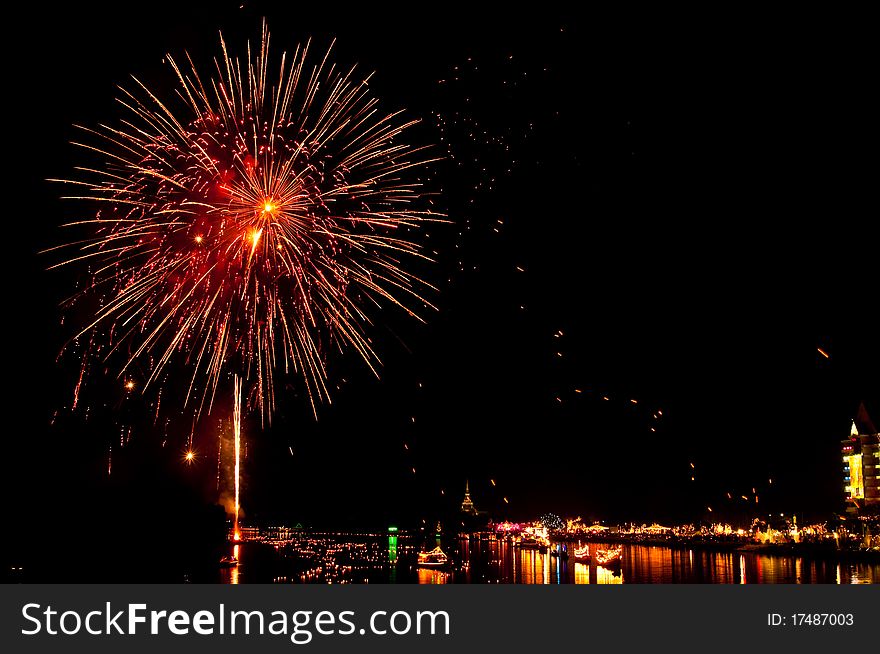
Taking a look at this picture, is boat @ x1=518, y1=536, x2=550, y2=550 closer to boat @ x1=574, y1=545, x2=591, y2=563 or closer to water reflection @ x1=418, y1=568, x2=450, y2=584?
boat @ x1=574, y1=545, x2=591, y2=563

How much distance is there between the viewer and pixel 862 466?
9444 cm

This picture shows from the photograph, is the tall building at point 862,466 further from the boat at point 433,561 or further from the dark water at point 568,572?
the boat at point 433,561

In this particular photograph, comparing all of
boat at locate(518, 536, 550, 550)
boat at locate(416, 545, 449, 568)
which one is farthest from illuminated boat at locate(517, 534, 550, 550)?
boat at locate(416, 545, 449, 568)

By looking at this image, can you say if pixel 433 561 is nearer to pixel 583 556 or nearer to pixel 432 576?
→ pixel 432 576

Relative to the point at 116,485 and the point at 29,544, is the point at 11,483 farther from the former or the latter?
the point at 116,485

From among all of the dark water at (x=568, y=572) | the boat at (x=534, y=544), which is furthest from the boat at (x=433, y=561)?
the boat at (x=534, y=544)

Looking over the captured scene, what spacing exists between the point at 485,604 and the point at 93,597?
4.23 metres

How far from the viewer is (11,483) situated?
26641mm

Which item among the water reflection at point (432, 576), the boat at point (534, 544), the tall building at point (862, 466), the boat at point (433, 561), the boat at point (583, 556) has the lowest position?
the boat at point (534, 544)

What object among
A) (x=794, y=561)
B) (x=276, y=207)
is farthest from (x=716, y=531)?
(x=276, y=207)

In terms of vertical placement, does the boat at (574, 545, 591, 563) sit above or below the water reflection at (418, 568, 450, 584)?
below

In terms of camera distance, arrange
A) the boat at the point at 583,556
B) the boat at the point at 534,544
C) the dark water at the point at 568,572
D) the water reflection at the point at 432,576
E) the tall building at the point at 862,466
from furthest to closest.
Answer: the boat at the point at 534,544
the tall building at the point at 862,466
the boat at the point at 583,556
the water reflection at the point at 432,576
the dark water at the point at 568,572

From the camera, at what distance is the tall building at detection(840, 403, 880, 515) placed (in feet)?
303

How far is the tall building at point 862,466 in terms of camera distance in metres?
92.2
